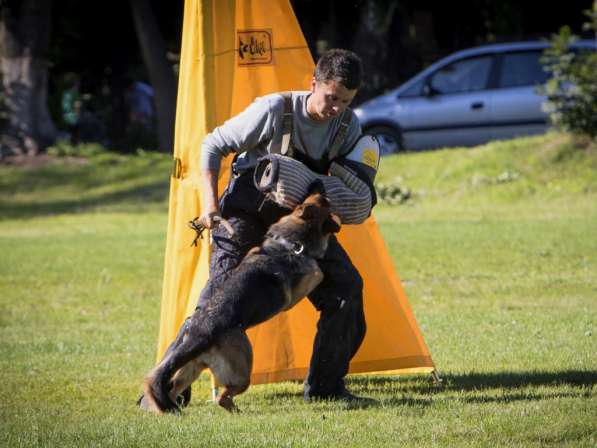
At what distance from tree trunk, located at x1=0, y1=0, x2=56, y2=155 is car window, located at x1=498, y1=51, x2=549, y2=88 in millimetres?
10221

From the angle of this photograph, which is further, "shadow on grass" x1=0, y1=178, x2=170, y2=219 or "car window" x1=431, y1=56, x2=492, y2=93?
"shadow on grass" x1=0, y1=178, x2=170, y2=219

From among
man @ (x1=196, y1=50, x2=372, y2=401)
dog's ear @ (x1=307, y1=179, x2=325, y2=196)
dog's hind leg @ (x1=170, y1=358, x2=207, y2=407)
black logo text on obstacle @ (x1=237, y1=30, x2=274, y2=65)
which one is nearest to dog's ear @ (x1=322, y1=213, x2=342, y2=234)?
dog's ear @ (x1=307, y1=179, x2=325, y2=196)

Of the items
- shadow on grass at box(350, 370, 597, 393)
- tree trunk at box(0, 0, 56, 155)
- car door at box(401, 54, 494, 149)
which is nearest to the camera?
shadow on grass at box(350, 370, 597, 393)

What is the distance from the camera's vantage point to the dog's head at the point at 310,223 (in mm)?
5238

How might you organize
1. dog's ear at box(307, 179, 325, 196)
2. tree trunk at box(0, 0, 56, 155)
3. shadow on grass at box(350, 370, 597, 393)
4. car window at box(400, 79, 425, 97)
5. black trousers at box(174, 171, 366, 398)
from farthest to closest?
tree trunk at box(0, 0, 56, 155)
car window at box(400, 79, 425, 97)
shadow on grass at box(350, 370, 597, 393)
black trousers at box(174, 171, 366, 398)
dog's ear at box(307, 179, 325, 196)

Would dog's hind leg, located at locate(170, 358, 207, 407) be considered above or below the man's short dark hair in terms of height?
below

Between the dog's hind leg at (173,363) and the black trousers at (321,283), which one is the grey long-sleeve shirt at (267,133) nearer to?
the black trousers at (321,283)

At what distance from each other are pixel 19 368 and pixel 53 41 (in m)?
20.7

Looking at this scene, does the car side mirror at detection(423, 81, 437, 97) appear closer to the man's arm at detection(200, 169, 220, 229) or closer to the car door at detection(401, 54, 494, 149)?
the car door at detection(401, 54, 494, 149)

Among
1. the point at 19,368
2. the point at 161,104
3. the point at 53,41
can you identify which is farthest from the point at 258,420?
the point at 53,41

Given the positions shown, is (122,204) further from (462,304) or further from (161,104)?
(462,304)

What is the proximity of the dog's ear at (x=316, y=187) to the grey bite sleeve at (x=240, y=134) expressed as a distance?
13.3 inches

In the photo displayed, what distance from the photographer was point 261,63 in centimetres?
632

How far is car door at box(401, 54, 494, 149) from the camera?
19.1m
